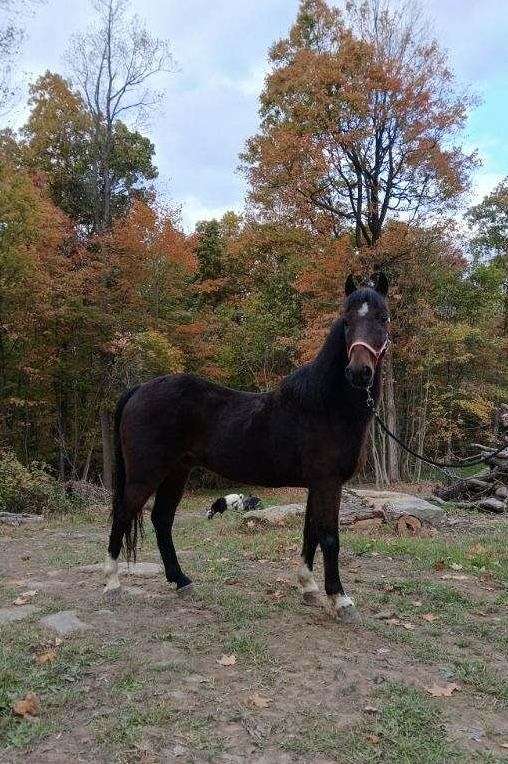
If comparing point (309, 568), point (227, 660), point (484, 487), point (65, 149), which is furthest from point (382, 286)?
point (65, 149)

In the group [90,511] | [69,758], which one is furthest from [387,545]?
[90,511]

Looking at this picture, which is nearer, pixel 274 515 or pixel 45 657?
pixel 45 657

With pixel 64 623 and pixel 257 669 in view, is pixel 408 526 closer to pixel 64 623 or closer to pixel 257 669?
pixel 257 669

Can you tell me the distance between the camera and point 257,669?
110 inches

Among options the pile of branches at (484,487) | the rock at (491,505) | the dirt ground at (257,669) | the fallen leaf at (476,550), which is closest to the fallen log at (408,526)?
the fallen leaf at (476,550)

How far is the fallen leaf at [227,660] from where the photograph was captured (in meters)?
2.84

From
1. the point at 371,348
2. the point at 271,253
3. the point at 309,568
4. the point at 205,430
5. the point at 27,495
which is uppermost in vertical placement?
the point at 271,253

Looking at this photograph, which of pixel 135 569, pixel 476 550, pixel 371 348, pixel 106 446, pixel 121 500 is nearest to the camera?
pixel 371 348

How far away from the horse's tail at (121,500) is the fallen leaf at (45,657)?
113cm

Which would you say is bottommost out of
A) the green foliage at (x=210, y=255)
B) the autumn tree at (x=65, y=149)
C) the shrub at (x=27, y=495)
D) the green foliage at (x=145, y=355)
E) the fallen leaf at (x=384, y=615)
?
the shrub at (x=27, y=495)

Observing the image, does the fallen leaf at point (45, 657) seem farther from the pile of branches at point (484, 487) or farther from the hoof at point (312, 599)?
the pile of branches at point (484, 487)

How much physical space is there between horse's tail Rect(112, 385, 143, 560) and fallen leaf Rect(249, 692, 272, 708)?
1751 mm

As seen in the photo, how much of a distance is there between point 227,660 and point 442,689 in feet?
3.56

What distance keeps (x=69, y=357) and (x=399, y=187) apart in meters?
9.72
